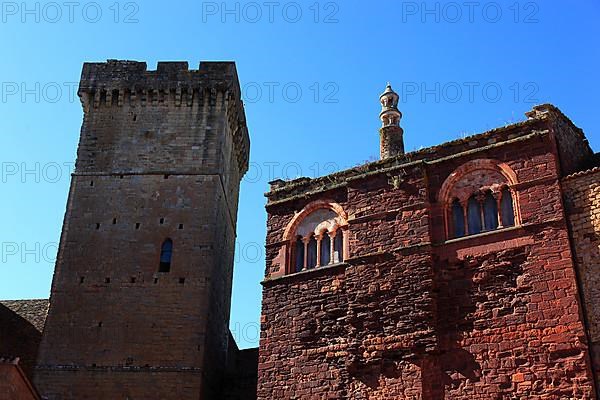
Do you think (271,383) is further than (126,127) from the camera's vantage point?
No

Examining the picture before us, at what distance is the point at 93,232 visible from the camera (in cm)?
2409

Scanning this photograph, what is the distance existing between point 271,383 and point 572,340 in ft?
22.2

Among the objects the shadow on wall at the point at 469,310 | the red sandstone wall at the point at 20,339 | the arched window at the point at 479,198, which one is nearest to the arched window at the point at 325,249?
the arched window at the point at 479,198

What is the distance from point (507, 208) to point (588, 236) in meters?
1.80

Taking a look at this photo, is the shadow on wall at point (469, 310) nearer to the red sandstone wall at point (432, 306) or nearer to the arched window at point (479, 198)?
the red sandstone wall at point (432, 306)

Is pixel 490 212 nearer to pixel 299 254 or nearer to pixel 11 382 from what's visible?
pixel 299 254

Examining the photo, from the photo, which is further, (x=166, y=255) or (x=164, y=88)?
(x=164, y=88)

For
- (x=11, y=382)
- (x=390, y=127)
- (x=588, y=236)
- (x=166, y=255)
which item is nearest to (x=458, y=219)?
(x=588, y=236)

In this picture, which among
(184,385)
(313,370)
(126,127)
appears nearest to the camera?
(313,370)

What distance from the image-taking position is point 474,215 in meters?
15.8

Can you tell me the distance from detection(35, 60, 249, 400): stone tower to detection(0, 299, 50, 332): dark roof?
2.34 meters

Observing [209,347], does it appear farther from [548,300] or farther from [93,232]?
[548,300]

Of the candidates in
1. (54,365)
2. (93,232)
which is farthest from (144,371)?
(93,232)

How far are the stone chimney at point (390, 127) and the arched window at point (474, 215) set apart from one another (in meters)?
3.77
